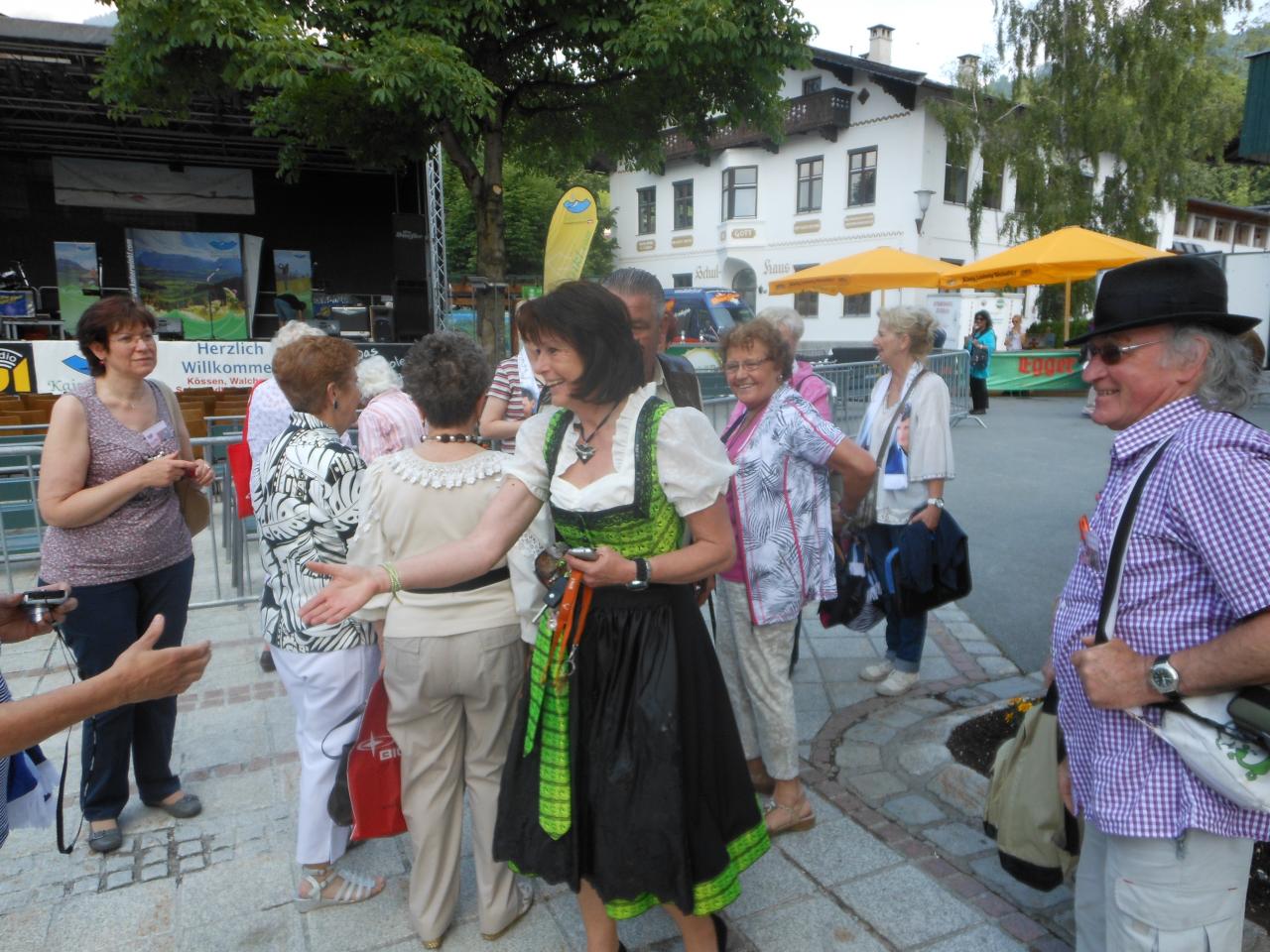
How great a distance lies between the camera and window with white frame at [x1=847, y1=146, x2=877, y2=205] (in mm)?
26891

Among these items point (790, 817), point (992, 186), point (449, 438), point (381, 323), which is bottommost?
point (790, 817)

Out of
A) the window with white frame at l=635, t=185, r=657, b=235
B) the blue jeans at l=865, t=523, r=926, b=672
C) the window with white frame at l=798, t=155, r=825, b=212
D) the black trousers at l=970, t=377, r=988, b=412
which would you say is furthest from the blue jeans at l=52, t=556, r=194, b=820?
the window with white frame at l=635, t=185, r=657, b=235

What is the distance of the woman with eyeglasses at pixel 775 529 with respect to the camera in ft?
9.74

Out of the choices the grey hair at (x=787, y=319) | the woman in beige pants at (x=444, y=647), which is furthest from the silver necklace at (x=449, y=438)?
the grey hair at (x=787, y=319)

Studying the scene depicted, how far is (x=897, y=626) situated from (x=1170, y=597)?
2743 mm

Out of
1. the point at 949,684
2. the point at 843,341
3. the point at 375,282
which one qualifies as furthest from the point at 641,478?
the point at 843,341

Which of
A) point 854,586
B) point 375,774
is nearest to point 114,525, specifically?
point 375,774

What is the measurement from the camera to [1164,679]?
1.51 meters

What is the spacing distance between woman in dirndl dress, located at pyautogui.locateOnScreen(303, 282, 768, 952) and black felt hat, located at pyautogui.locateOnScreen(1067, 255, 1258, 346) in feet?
3.02

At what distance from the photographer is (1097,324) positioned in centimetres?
177

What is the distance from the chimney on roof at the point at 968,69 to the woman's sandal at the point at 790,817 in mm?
24410

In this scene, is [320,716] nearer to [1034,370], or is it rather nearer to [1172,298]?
[1172,298]

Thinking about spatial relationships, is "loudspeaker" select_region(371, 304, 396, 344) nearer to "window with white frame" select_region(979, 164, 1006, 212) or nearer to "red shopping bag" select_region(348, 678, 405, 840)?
"window with white frame" select_region(979, 164, 1006, 212)

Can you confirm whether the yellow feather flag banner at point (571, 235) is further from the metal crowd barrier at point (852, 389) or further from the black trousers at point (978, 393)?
the black trousers at point (978, 393)
